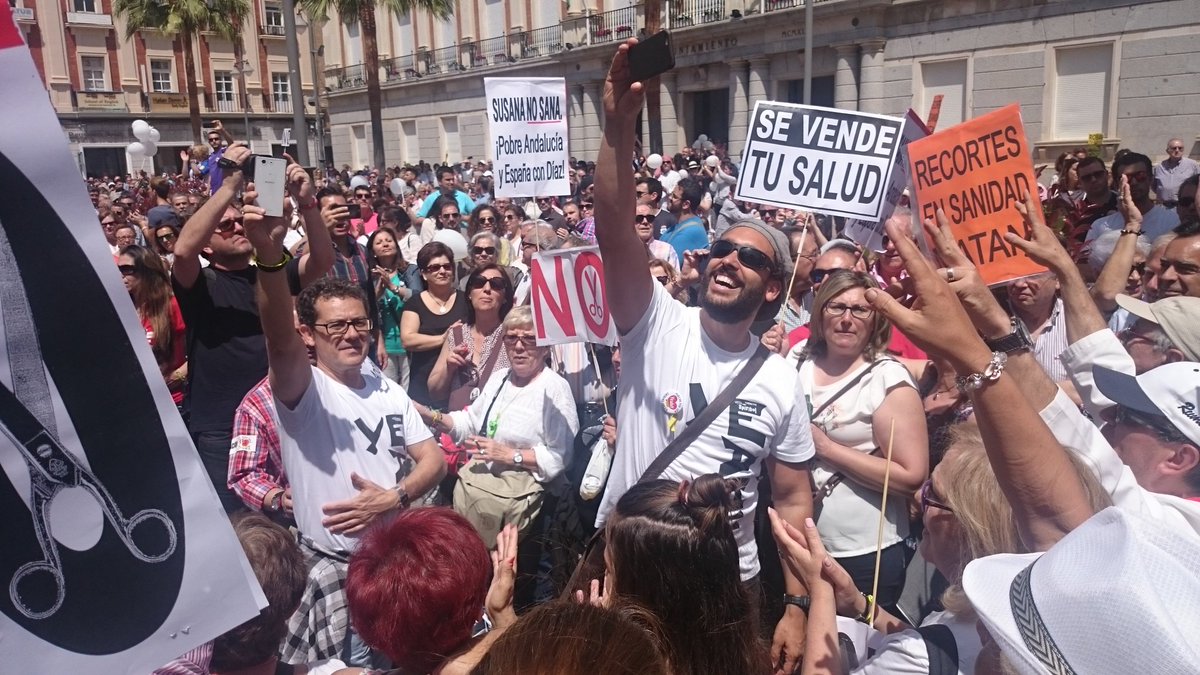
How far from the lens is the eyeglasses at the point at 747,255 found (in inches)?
114

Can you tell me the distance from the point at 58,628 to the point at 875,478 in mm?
2450

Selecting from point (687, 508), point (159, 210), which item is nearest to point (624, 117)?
point (687, 508)

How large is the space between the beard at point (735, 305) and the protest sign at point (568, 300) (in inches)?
40.0

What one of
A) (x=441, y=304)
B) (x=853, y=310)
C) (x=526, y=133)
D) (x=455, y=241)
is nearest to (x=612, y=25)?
(x=455, y=241)

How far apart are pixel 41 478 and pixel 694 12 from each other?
90.3 feet

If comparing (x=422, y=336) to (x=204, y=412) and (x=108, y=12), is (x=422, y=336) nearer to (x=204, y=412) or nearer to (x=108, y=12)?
(x=204, y=412)

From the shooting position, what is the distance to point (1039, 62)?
61.8ft

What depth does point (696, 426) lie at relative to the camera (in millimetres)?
2764

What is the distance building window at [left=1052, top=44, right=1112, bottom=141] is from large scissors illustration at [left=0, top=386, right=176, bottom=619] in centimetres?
2063

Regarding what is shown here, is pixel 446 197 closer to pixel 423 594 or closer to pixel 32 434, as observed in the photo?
pixel 423 594

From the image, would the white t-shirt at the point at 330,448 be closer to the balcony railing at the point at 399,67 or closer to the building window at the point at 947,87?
the building window at the point at 947,87

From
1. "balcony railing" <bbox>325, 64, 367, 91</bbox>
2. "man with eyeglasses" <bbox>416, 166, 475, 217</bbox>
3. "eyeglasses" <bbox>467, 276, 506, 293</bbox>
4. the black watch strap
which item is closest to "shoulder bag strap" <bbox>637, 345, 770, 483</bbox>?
the black watch strap

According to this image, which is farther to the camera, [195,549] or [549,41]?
[549,41]

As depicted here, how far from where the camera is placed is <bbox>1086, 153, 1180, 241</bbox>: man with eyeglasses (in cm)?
621
